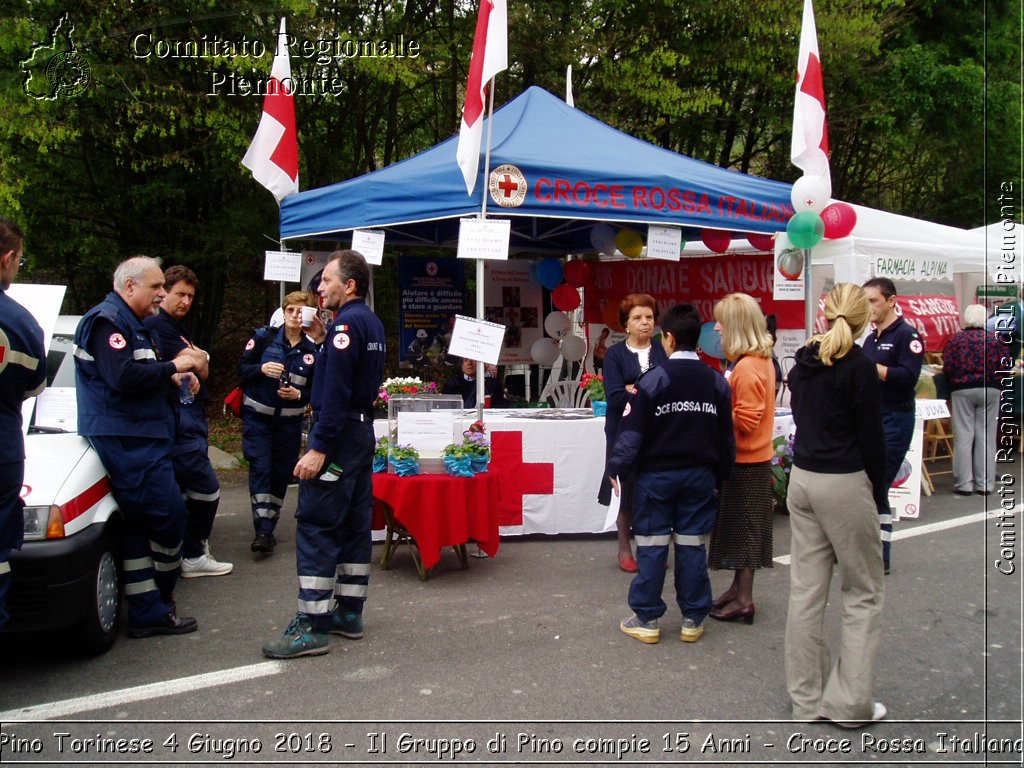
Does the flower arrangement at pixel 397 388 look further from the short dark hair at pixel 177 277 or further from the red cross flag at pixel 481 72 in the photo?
the short dark hair at pixel 177 277

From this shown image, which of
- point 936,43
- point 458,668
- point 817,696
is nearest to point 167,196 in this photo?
point 458,668

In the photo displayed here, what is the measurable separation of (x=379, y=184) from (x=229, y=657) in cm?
404

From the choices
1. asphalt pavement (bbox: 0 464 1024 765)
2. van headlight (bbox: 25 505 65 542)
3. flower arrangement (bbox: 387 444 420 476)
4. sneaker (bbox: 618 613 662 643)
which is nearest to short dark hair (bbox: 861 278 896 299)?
asphalt pavement (bbox: 0 464 1024 765)

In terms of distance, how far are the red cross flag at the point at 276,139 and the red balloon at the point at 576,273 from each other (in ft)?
13.0

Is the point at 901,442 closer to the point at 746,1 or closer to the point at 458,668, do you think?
the point at 458,668

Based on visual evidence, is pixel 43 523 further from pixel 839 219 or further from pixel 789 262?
pixel 839 219

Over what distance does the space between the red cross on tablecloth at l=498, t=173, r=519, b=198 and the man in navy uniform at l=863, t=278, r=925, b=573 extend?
2.56 metres

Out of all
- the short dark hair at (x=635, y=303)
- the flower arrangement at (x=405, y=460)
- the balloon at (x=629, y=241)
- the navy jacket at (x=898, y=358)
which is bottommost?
the flower arrangement at (x=405, y=460)

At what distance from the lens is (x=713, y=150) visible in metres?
16.6

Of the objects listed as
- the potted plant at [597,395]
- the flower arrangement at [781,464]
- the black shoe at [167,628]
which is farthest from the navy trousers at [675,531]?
the flower arrangement at [781,464]

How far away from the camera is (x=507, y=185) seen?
6.31 meters

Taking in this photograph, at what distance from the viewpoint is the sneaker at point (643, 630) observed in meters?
4.43

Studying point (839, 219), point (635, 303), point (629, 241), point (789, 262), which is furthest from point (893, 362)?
point (629, 241)

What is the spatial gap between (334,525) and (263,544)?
2.19 metres
